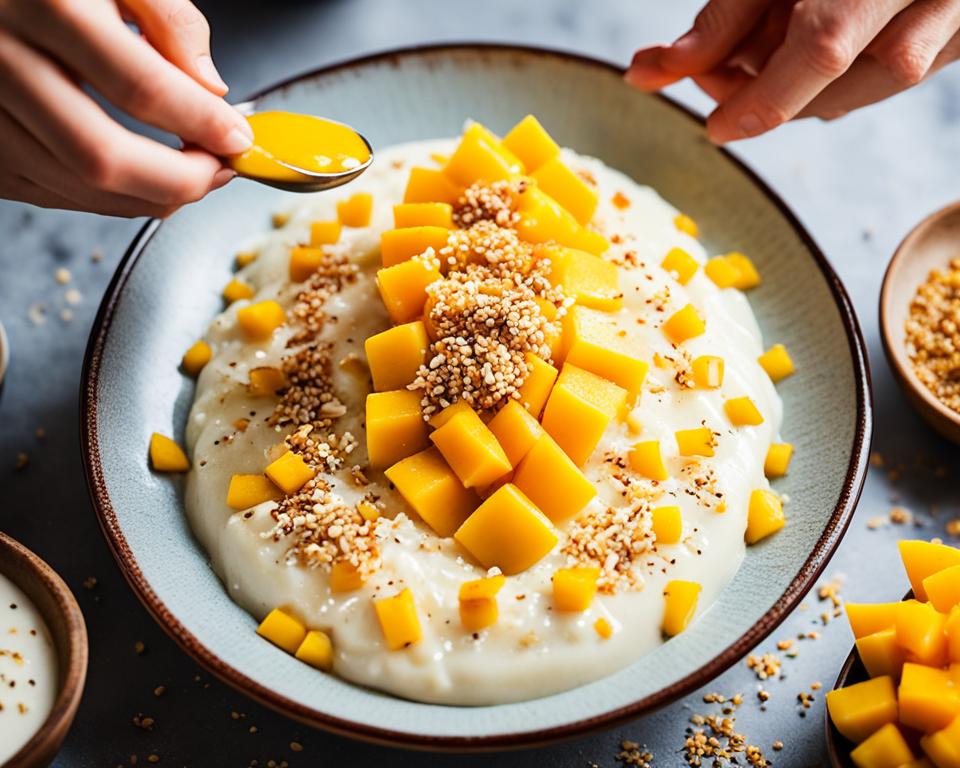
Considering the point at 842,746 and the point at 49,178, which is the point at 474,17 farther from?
the point at 842,746

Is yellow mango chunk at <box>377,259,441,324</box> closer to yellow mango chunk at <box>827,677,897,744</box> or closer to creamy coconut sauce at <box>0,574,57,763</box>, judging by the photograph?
creamy coconut sauce at <box>0,574,57,763</box>

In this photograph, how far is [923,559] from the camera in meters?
2.13

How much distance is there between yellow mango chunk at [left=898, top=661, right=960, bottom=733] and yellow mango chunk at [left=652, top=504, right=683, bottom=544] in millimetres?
487

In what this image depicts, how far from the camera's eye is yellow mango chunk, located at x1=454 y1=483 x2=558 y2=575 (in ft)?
6.73

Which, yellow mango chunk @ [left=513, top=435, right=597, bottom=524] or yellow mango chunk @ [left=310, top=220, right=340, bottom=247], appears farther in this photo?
yellow mango chunk @ [left=310, top=220, right=340, bottom=247]

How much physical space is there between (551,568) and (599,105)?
1483mm

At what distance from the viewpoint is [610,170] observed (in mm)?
2916

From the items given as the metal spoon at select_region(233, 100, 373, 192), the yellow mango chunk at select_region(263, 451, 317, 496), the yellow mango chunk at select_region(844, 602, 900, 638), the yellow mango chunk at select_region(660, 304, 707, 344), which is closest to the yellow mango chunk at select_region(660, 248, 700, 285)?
the yellow mango chunk at select_region(660, 304, 707, 344)

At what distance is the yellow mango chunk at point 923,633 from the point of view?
1.95 meters

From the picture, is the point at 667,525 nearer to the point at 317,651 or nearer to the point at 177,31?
the point at 317,651

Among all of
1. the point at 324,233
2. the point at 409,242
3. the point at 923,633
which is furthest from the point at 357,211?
the point at 923,633

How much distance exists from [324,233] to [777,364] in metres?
1.17

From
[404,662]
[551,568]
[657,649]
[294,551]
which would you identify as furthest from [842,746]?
[294,551]

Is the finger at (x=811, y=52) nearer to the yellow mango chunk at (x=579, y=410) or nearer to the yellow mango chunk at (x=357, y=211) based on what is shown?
the yellow mango chunk at (x=579, y=410)
